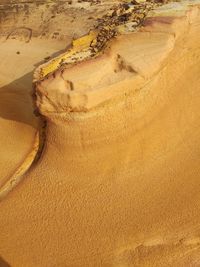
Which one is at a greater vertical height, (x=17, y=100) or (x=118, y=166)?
(x=17, y=100)

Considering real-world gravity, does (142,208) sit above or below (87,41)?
below

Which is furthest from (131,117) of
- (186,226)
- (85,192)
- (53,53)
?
(53,53)

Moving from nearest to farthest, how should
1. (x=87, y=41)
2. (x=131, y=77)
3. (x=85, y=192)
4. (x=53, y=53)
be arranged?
(x=131, y=77), (x=85, y=192), (x=87, y=41), (x=53, y=53)

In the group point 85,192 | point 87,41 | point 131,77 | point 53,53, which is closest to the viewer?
point 131,77

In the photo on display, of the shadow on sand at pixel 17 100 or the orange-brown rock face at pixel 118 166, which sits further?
the shadow on sand at pixel 17 100

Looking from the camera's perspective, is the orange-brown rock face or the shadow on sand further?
the shadow on sand

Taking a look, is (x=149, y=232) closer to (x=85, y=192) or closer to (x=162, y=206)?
(x=162, y=206)

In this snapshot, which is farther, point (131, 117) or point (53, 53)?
point (53, 53)

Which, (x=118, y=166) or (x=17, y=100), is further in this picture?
(x=17, y=100)
